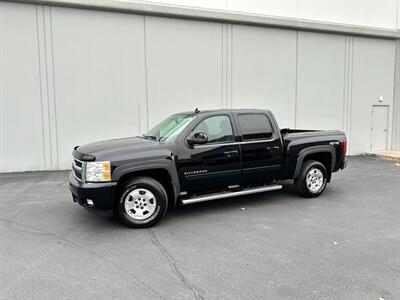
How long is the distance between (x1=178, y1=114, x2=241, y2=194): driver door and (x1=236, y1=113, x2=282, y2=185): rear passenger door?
21cm

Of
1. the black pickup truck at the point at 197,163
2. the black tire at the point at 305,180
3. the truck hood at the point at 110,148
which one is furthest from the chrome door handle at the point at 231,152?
the black tire at the point at 305,180

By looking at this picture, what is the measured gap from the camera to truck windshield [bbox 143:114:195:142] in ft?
19.0

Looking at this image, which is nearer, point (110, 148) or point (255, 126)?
point (110, 148)

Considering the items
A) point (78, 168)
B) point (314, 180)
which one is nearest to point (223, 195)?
point (314, 180)

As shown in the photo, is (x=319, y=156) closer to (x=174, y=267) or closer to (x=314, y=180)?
(x=314, y=180)

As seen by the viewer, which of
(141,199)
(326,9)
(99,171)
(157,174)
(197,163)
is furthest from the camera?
(326,9)

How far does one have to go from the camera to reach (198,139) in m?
5.57

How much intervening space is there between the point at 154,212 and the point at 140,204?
0.26m

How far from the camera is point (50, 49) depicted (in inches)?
407

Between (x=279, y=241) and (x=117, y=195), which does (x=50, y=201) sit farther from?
(x=279, y=241)

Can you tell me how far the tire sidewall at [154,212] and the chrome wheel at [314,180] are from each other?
338 cm

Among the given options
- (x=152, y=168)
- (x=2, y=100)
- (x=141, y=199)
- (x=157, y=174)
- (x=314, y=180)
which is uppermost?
(x=2, y=100)

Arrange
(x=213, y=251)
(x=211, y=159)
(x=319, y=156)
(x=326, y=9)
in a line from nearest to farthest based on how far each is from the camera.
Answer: (x=213, y=251) → (x=211, y=159) → (x=319, y=156) → (x=326, y=9)

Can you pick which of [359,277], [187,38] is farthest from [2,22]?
[359,277]
